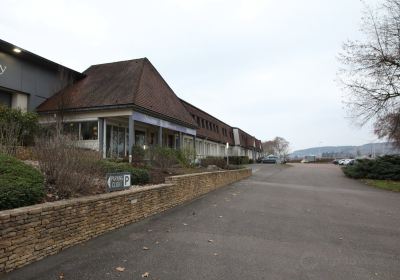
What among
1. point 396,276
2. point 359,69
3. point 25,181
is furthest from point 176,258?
point 359,69

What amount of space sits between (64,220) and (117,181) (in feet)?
7.47

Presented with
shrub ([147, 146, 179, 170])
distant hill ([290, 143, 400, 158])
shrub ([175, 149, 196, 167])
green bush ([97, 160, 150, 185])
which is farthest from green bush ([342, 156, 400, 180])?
green bush ([97, 160, 150, 185])

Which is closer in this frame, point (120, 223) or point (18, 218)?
point (18, 218)

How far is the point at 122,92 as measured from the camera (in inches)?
824

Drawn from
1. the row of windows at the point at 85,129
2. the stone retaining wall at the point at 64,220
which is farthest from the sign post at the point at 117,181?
the row of windows at the point at 85,129

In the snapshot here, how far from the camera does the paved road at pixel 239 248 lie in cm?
523

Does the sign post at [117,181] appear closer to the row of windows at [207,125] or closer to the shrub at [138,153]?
the shrub at [138,153]

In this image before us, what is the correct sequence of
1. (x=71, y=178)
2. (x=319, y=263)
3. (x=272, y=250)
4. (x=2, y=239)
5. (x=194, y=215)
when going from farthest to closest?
(x=194, y=215), (x=71, y=178), (x=272, y=250), (x=319, y=263), (x=2, y=239)

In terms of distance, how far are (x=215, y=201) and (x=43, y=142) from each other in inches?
259

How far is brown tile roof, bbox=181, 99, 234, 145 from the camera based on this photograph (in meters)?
34.3

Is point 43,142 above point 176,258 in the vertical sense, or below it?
above

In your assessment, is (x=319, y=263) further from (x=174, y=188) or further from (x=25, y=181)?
(x=174, y=188)

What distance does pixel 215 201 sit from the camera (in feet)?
41.3

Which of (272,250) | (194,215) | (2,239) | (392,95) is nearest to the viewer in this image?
(2,239)
